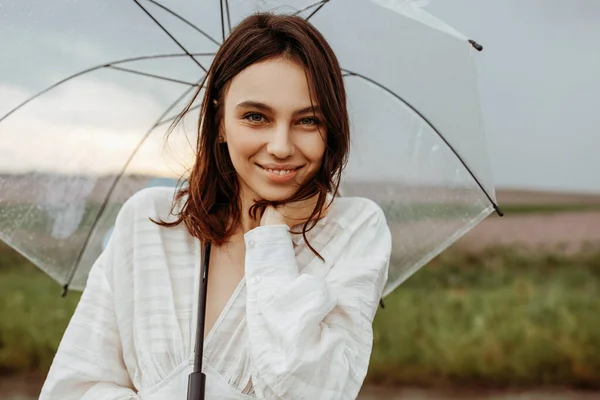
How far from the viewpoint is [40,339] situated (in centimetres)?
482

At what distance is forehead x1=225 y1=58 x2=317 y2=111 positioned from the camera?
1.32 metres

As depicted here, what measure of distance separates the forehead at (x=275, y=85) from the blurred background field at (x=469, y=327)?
11.8 feet

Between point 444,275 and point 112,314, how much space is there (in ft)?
14.3

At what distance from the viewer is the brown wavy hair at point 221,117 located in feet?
4.48

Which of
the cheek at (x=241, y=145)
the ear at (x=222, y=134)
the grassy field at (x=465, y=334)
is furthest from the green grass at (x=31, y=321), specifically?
the cheek at (x=241, y=145)

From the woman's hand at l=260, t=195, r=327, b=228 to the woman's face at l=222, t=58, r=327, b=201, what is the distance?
0.11 ft

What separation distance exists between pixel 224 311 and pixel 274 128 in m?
0.35

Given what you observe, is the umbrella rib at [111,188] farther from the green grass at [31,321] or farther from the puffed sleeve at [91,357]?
the green grass at [31,321]

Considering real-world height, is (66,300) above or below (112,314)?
below

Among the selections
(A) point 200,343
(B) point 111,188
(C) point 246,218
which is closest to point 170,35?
(B) point 111,188

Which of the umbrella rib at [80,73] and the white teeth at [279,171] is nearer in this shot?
the white teeth at [279,171]

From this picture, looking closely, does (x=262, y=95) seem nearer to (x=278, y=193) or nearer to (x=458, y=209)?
(x=278, y=193)

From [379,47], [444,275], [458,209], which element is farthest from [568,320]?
[379,47]

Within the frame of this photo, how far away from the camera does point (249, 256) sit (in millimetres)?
1335
